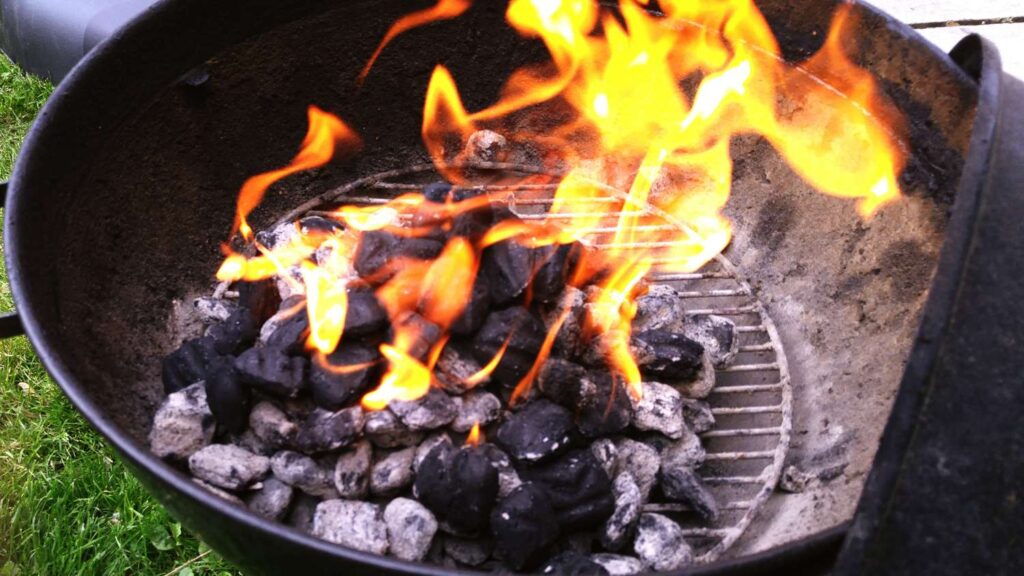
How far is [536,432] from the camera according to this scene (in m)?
1.71

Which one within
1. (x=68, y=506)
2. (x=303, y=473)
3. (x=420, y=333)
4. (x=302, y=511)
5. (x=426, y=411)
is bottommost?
(x=68, y=506)

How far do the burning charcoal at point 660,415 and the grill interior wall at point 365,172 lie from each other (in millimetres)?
265

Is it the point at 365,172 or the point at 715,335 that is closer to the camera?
the point at 715,335

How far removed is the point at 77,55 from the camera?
3.09 metres

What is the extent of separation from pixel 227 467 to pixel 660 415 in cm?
88

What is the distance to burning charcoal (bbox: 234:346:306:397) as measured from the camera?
170cm

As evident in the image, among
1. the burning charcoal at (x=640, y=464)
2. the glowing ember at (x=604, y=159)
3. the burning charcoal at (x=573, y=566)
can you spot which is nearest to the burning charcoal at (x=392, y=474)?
the glowing ember at (x=604, y=159)

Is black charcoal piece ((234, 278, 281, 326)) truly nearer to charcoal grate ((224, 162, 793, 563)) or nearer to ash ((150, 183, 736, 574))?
ash ((150, 183, 736, 574))

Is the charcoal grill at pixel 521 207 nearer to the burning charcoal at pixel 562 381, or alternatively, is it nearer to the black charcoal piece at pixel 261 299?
the black charcoal piece at pixel 261 299

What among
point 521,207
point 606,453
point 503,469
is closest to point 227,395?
point 503,469

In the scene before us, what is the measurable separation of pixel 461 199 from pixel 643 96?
880 mm

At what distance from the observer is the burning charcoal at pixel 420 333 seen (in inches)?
68.1

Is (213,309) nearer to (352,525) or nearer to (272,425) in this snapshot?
(272,425)

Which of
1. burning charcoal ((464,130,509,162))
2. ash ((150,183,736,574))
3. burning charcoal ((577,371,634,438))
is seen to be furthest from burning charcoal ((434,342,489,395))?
burning charcoal ((464,130,509,162))
